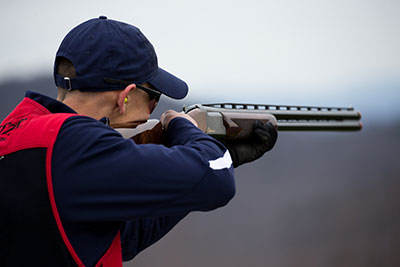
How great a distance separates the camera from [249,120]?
4.35ft

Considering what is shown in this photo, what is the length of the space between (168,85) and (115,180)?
0.29 metres

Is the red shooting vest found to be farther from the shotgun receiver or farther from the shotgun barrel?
the shotgun barrel

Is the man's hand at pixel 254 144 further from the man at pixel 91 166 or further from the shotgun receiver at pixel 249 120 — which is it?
the man at pixel 91 166

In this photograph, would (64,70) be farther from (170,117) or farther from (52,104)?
(170,117)

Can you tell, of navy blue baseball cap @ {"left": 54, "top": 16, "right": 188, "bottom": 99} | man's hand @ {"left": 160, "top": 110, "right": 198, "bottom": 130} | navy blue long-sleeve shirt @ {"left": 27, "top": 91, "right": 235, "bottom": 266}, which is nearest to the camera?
navy blue long-sleeve shirt @ {"left": 27, "top": 91, "right": 235, "bottom": 266}

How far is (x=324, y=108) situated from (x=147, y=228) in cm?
91

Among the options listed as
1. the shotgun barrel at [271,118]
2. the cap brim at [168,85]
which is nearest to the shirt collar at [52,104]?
the cap brim at [168,85]

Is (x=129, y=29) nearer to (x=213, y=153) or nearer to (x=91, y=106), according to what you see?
(x=91, y=106)

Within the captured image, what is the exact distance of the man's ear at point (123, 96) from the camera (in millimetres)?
780

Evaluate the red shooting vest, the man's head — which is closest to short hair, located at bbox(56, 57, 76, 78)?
the man's head

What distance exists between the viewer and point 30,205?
0.65 meters

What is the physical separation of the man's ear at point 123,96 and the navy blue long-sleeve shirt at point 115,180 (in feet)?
0.30

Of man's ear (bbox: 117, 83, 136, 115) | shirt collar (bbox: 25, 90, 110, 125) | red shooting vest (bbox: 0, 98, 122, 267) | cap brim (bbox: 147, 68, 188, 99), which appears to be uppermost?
cap brim (bbox: 147, 68, 188, 99)

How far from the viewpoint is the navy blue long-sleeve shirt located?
2.14 ft
